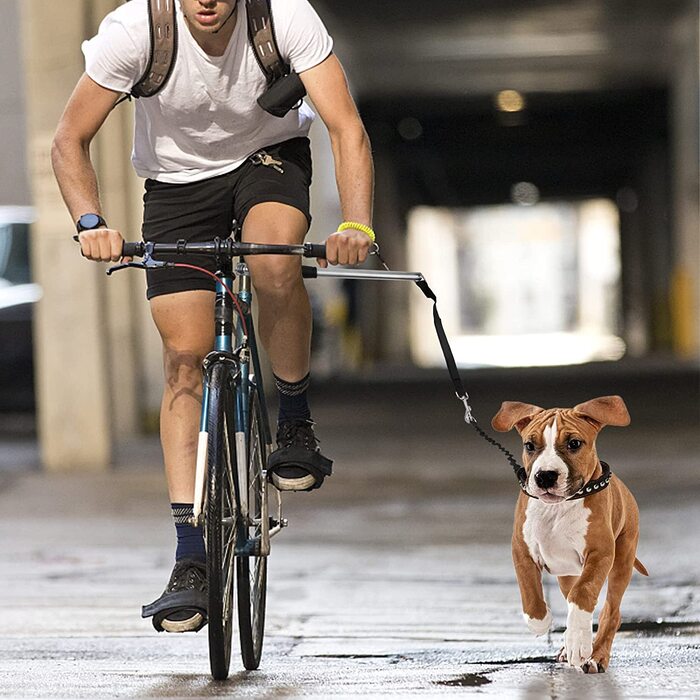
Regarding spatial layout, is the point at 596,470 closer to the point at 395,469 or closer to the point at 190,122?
the point at 190,122

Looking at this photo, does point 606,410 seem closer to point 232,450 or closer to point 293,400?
point 232,450

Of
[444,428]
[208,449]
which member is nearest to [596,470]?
[208,449]

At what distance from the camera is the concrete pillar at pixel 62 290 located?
12.1m

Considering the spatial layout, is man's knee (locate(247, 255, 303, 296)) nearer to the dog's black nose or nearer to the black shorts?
the black shorts

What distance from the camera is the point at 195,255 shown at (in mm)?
4582

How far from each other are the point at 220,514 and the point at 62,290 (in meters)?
8.33

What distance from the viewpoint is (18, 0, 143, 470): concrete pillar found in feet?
39.8

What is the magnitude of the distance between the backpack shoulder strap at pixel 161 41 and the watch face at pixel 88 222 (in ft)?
1.33

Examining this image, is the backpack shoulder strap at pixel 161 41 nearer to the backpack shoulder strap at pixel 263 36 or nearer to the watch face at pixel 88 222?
the backpack shoulder strap at pixel 263 36

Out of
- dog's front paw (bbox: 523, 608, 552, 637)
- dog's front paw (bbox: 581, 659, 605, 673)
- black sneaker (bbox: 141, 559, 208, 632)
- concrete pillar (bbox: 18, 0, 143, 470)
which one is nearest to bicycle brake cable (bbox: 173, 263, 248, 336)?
black sneaker (bbox: 141, 559, 208, 632)

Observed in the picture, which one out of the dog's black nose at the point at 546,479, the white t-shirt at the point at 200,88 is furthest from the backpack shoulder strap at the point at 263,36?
the dog's black nose at the point at 546,479

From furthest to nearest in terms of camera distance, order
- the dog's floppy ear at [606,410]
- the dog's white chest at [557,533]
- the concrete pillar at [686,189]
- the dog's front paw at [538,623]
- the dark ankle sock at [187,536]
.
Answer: the concrete pillar at [686,189], the dark ankle sock at [187,536], the dog's front paw at [538,623], the dog's white chest at [557,533], the dog's floppy ear at [606,410]

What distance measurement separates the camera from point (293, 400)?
480 centimetres

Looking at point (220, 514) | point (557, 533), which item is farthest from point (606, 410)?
point (220, 514)
